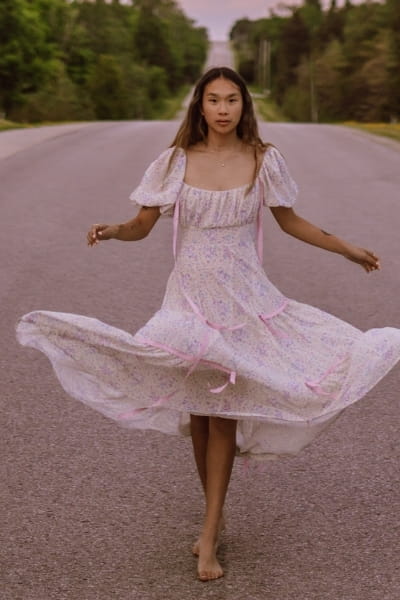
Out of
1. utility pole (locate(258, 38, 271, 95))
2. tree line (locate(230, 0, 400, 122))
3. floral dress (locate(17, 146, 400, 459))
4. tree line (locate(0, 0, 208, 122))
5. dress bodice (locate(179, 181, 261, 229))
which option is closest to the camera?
floral dress (locate(17, 146, 400, 459))

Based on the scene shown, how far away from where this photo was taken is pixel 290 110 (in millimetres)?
101688

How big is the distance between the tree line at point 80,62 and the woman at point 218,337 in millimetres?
63599

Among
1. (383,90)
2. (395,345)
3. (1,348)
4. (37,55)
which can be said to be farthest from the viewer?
(37,55)

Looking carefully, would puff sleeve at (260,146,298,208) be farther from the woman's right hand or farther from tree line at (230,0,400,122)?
tree line at (230,0,400,122)

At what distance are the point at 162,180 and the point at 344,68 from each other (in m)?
89.9

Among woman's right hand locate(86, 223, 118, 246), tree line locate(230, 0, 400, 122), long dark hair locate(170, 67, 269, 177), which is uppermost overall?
long dark hair locate(170, 67, 269, 177)

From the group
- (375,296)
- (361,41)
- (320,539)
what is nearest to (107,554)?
(320,539)

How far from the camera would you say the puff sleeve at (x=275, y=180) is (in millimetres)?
3537

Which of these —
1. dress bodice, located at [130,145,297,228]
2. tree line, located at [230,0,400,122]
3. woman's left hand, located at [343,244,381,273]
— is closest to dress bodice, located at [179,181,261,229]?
dress bodice, located at [130,145,297,228]

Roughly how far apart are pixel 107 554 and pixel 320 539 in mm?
700

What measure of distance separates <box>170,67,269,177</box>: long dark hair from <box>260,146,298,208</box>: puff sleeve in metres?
0.03

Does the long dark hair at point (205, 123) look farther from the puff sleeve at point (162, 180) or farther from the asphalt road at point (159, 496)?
the asphalt road at point (159, 496)

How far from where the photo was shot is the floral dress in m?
3.34

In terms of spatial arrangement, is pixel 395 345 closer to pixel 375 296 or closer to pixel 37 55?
pixel 375 296
